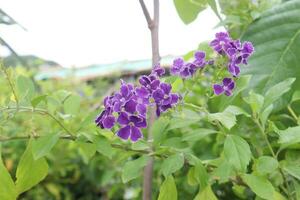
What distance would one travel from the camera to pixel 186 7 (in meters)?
1.06

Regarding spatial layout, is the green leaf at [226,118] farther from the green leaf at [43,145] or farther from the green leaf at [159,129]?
the green leaf at [43,145]

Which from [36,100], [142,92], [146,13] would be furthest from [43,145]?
[146,13]

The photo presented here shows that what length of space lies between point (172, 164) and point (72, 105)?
0.76 feet

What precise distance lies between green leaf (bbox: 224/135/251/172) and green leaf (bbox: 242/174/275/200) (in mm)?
39

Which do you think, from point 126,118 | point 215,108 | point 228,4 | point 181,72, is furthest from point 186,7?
point 126,118

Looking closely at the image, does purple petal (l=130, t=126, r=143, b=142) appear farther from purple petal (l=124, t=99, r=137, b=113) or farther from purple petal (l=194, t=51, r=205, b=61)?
purple petal (l=194, t=51, r=205, b=61)

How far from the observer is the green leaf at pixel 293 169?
737 millimetres

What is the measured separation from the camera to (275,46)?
99cm

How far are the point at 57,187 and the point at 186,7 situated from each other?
5.46 ft

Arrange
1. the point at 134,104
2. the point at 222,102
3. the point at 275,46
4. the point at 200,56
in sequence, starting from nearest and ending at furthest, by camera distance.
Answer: the point at 134,104, the point at 200,56, the point at 222,102, the point at 275,46

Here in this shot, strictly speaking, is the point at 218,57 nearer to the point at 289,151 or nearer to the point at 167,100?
the point at 167,100

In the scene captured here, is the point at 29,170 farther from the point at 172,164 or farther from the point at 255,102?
the point at 255,102

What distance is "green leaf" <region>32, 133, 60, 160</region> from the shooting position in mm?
727

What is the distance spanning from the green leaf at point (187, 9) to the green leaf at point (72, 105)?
1.01 ft
